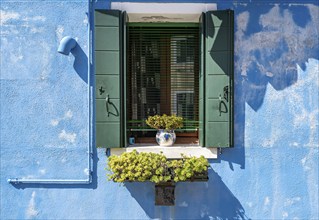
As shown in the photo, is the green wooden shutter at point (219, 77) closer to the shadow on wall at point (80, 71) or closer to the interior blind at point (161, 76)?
the interior blind at point (161, 76)

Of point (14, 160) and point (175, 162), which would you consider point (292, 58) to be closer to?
point (175, 162)

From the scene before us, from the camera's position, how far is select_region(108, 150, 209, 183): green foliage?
3330mm

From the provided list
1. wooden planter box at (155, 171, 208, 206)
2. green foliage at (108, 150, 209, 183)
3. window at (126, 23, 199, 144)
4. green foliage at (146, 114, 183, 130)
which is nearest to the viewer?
green foliage at (108, 150, 209, 183)

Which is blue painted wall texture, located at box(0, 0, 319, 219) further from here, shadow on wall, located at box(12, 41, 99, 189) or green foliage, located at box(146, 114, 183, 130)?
green foliage, located at box(146, 114, 183, 130)

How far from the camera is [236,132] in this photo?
12.2 feet

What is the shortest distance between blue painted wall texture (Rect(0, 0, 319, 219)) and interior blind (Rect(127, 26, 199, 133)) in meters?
0.53

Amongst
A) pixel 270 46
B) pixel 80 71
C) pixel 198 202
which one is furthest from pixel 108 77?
pixel 270 46

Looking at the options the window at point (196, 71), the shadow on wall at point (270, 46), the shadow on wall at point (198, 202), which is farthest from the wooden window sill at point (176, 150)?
the shadow on wall at point (270, 46)

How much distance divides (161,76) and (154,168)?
1151 millimetres

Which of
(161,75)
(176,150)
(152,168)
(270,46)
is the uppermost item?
(270,46)

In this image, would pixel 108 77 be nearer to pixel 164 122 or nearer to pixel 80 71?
pixel 80 71

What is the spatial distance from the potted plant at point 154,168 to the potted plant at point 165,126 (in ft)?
0.86

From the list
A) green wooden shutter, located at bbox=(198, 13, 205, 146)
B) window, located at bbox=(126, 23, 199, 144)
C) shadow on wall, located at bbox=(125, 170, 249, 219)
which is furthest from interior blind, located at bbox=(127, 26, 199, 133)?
shadow on wall, located at bbox=(125, 170, 249, 219)

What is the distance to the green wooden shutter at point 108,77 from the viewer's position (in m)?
3.59
